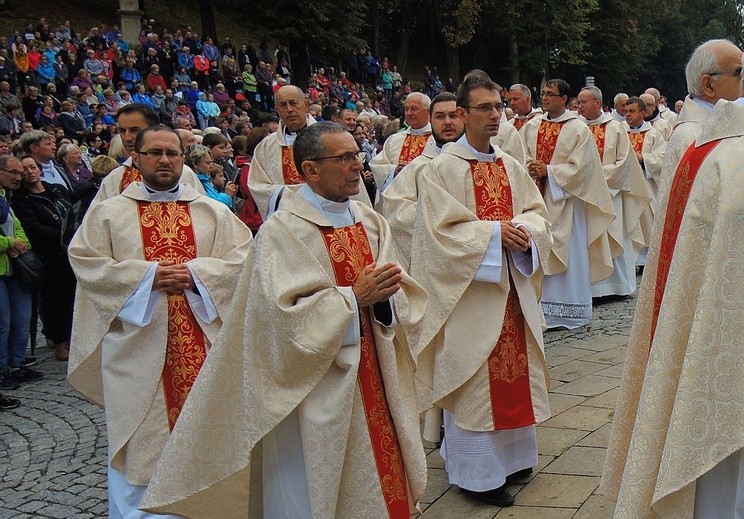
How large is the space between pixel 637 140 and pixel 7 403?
25.9ft

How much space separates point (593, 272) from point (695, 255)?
561cm

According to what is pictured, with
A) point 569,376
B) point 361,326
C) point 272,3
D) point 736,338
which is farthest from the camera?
point 272,3

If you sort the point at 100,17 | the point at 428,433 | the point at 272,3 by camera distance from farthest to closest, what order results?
1. the point at 100,17
2. the point at 272,3
3. the point at 428,433

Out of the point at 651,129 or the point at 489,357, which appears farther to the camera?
the point at 651,129

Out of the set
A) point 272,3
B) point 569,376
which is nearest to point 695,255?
point 569,376

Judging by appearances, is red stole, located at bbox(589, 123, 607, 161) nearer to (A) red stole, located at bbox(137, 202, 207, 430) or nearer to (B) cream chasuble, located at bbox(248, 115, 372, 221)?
(B) cream chasuble, located at bbox(248, 115, 372, 221)

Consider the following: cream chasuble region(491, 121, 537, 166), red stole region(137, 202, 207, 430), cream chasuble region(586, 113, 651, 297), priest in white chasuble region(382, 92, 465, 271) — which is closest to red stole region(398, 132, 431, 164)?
cream chasuble region(491, 121, 537, 166)

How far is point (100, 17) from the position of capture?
30656 millimetres

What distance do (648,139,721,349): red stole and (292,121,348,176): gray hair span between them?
1285 millimetres

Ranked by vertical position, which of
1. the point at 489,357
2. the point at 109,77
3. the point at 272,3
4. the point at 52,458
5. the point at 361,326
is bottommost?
the point at 52,458

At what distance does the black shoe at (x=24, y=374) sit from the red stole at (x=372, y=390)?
15.0ft

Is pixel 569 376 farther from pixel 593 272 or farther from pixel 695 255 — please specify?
pixel 695 255

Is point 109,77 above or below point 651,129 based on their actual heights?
above

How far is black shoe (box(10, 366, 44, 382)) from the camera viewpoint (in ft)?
22.6
